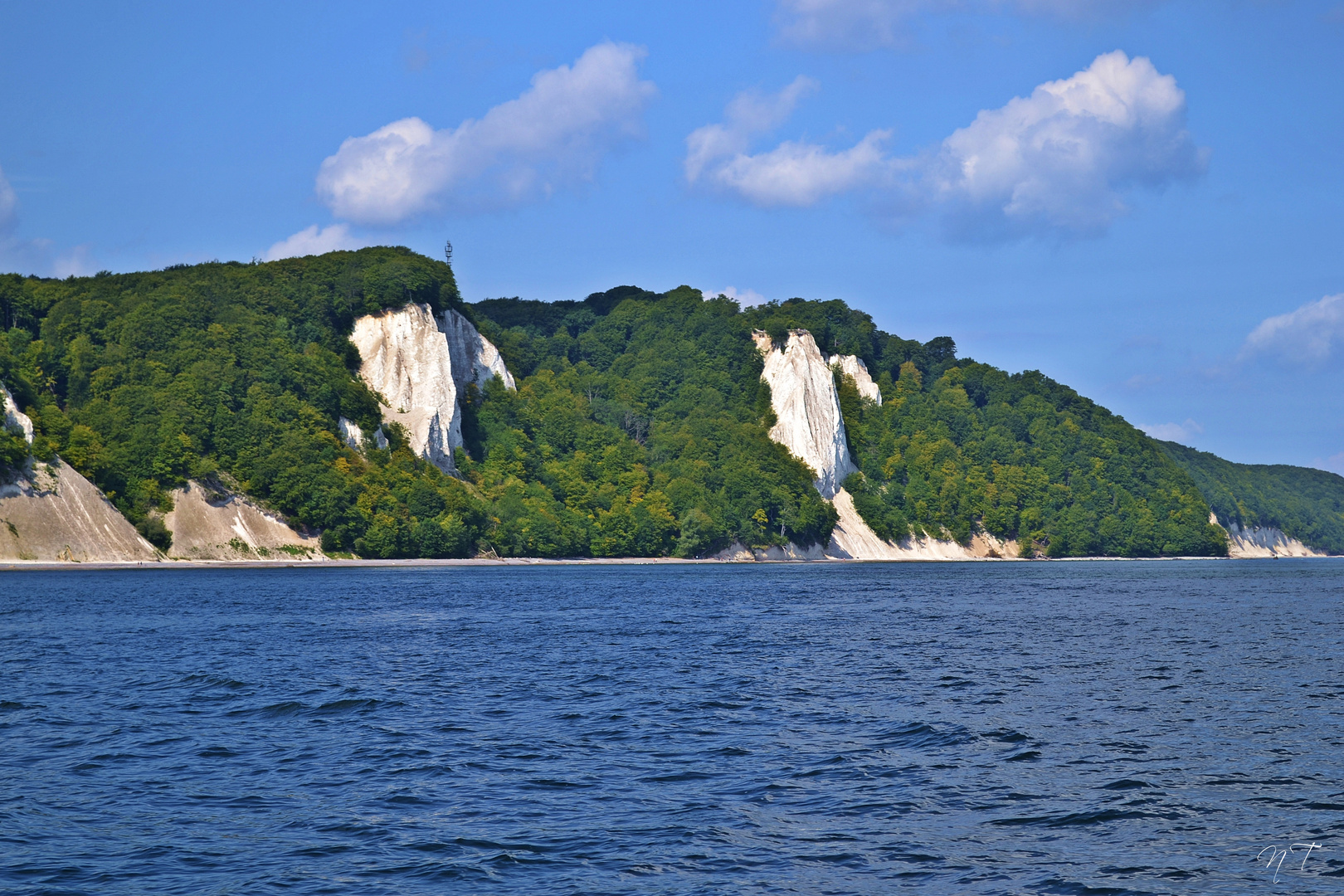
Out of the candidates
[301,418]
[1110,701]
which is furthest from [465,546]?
→ [1110,701]

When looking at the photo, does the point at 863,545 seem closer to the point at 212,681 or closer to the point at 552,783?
the point at 212,681

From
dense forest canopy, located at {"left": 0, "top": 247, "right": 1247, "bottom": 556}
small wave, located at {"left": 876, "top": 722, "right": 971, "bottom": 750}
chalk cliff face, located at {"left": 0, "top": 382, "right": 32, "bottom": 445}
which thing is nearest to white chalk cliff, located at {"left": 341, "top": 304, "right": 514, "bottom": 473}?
dense forest canopy, located at {"left": 0, "top": 247, "right": 1247, "bottom": 556}

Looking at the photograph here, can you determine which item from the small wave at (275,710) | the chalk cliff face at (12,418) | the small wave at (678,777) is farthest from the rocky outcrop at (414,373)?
the small wave at (678,777)

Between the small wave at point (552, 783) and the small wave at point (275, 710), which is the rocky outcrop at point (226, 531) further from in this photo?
the small wave at point (552, 783)

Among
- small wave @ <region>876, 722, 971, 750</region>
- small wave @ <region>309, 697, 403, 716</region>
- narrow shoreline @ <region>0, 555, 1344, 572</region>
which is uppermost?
small wave @ <region>876, 722, 971, 750</region>

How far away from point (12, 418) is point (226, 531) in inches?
917

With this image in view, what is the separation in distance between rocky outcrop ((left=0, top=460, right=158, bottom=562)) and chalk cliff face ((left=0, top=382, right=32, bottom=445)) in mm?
3689

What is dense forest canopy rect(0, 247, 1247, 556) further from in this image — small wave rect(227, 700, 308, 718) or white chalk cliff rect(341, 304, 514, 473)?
small wave rect(227, 700, 308, 718)

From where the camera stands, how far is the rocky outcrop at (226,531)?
116562 mm

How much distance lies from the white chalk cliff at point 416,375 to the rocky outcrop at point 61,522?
49.8m

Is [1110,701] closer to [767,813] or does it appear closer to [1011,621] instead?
[767,813]

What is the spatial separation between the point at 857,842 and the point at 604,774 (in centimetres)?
582

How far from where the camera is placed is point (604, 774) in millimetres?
20547

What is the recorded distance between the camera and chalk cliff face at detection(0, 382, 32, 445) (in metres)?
104
